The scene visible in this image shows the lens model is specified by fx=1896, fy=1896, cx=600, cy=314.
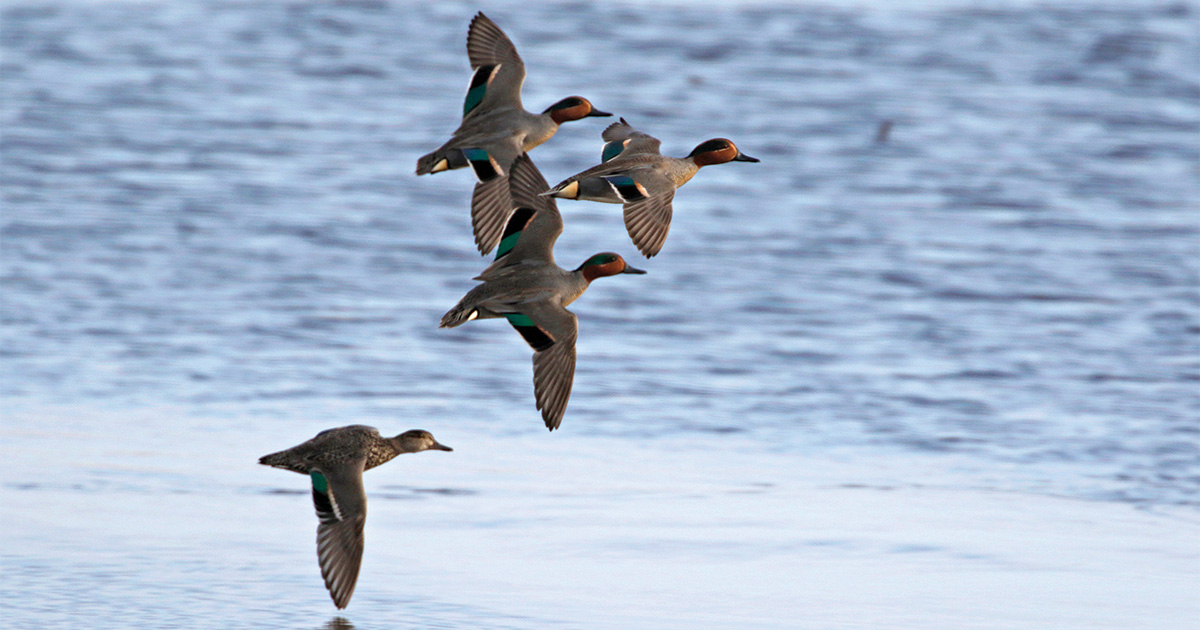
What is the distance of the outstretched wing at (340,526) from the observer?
7.04 m

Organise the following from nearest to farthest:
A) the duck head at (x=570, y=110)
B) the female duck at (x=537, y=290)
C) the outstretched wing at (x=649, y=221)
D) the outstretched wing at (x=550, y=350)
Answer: the outstretched wing at (x=649, y=221) → the outstretched wing at (x=550, y=350) → the female duck at (x=537, y=290) → the duck head at (x=570, y=110)

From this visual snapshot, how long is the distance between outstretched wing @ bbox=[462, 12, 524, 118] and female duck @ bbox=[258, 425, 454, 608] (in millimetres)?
1398

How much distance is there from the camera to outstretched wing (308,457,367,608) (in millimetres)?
7039

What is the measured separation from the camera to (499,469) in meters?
9.75

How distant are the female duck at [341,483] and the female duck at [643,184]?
1515mm

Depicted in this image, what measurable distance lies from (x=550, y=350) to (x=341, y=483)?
1.23m

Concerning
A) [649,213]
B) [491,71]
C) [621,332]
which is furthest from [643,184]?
[621,332]

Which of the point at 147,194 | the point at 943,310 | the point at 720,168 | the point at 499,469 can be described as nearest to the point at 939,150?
the point at 720,168

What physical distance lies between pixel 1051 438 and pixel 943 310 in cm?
357

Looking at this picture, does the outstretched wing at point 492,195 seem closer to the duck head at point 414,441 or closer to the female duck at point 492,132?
the female duck at point 492,132

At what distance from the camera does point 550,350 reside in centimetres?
656

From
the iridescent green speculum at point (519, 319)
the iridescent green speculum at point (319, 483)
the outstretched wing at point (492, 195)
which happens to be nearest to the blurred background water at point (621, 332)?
the iridescent green speculum at point (319, 483)

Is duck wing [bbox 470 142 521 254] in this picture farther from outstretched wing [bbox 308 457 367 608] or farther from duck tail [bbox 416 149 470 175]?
outstretched wing [bbox 308 457 367 608]

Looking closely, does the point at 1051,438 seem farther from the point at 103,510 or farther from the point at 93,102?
the point at 93,102
